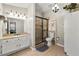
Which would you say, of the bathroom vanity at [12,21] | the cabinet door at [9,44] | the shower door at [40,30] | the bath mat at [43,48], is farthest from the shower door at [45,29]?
the cabinet door at [9,44]

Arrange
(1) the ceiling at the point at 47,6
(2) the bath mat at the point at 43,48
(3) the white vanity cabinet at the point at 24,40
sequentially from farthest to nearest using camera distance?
(3) the white vanity cabinet at the point at 24,40 → (2) the bath mat at the point at 43,48 → (1) the ceiling at the point at 47,6

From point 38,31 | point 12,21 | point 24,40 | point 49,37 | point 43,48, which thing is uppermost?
point 12,21

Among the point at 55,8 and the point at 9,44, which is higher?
the point at 55,8

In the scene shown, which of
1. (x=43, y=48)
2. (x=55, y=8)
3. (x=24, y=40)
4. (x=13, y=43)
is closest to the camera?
(x=55, y=8)

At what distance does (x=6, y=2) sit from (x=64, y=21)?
109 centimetres

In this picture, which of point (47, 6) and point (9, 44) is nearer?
point (47, 6)

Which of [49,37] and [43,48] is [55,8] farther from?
[43,48]

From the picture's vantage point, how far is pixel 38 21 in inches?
61.5

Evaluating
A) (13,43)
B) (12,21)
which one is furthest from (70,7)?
(13,43)

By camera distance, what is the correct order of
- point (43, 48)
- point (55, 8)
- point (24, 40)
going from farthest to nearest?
point (24, 40) < point (43, 48) < point (55, 8)

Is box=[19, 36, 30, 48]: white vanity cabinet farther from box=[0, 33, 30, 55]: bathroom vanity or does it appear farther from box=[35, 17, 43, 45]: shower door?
box=[35, 17, 43, 45]: shower door

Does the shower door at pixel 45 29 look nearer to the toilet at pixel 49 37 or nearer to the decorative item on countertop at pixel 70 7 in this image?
the toilet at pixel 49 37

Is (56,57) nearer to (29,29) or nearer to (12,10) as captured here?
(29,29)

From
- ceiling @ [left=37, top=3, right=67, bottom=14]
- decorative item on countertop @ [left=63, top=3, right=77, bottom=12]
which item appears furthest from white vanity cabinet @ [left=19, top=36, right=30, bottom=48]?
decorative item on countertop @ [left=63, top=3, right=77, bottom=12]
